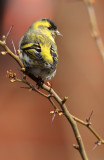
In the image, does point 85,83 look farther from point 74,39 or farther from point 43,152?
point 43,152

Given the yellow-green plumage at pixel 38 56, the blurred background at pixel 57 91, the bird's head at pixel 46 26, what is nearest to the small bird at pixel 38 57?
the yellow-green plumage at pixel 38 56

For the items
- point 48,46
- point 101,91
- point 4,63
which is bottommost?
point 48,46

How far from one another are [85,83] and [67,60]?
578 millimetres

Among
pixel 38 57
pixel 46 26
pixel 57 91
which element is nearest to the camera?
pixel 38 57

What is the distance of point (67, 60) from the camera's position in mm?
6711

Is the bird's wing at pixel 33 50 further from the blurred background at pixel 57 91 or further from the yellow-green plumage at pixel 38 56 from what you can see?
the blurred background at pixel 57 91

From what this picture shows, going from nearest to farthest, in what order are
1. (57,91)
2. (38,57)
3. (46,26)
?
(38,57) → (46,26) → (57,91)

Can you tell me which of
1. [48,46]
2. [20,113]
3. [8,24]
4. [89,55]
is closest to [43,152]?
[20,113]

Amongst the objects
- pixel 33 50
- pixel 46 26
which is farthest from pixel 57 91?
pixel 33 50

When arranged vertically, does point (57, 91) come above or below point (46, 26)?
above

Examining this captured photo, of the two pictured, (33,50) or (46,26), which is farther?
(46,26)

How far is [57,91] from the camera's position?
6480 millimetres

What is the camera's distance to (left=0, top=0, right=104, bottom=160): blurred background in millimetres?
6078

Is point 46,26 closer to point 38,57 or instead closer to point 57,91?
point 38,57
